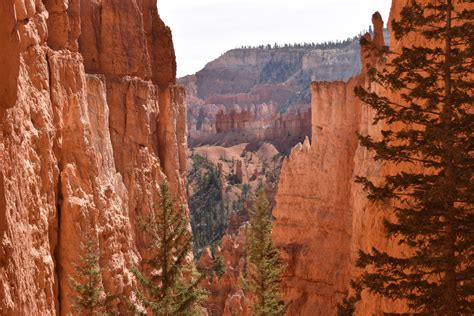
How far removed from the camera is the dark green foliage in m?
82.3

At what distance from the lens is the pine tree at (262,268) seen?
2253 centimetres

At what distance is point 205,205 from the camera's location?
3696 inches

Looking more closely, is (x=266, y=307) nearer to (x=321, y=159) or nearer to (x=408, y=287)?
(x=321, y=159)

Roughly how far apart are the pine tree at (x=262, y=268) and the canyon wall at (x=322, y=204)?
4429 millimetres

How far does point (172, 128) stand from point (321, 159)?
10653 millimetres

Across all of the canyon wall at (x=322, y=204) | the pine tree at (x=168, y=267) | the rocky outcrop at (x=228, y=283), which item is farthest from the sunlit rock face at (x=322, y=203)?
the pine tree at (x=168, y=267)

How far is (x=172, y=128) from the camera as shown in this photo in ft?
121

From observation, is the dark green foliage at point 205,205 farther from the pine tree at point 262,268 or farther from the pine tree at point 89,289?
the pine tree at point 89,289

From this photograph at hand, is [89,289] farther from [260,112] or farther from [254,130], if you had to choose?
[260,112]

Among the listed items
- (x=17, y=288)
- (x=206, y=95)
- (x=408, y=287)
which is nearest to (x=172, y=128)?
(x=17, y=288)

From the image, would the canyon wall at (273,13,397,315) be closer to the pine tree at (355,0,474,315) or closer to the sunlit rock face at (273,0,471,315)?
the sunlit rock face at (273,0,471,315)

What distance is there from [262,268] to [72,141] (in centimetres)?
848

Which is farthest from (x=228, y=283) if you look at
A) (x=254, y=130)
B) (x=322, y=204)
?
(x=254, y=130)

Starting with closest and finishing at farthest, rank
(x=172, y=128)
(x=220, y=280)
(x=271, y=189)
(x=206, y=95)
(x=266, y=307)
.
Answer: (x=266, y=307) < (x=172, y=128) < (x=220, y=280) < (x=271, y=189) < (x=206, y=95)
